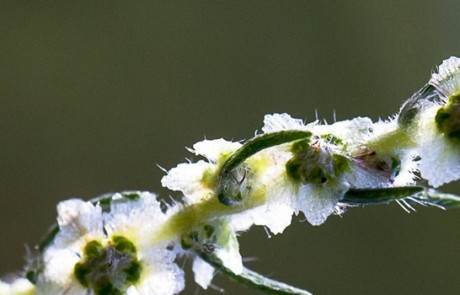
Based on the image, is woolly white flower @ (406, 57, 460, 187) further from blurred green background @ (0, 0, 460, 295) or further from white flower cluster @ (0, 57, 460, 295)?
blurred green background @ (0, 0, 460, 295)

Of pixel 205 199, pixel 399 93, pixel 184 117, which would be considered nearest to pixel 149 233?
pixel 205 199

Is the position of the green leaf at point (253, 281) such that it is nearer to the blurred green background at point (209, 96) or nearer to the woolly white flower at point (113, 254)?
the woolly white flower at point (113, 254)

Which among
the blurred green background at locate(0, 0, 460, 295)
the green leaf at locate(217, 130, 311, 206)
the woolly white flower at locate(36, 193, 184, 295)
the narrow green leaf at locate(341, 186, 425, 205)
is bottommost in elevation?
the blurred green background at locate(0, 0, 460, 295)

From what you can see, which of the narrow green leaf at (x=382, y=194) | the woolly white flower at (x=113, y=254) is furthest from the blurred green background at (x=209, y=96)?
the narrow green leaf at (x=382, y=194)

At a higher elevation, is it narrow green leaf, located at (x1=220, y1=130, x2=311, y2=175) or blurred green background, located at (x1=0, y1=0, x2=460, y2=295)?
narrow green leaf, located at (x1=220, y1=130, x2=311, y2=175)

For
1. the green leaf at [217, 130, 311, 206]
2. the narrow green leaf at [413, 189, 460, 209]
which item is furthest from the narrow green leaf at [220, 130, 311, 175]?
the narrow green leaf at [413, 189, 460, 209]

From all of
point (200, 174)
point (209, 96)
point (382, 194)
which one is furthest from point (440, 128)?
point (209, 96)

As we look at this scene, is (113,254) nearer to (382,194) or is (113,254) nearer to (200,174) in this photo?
(200,174)

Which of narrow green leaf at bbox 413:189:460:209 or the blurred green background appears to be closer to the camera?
narrow green leaf at bbox 413:189:460:209
